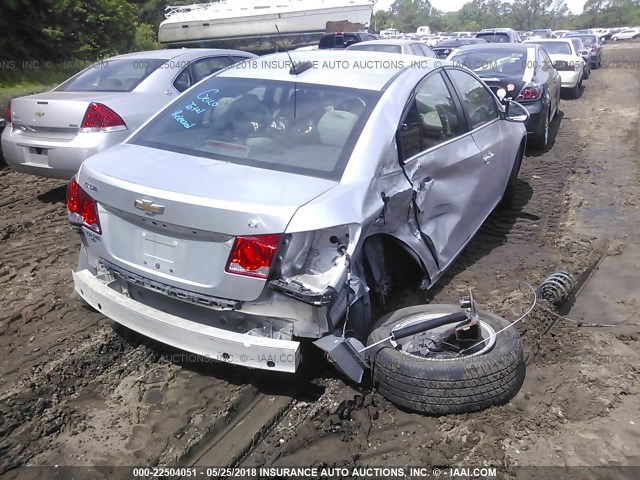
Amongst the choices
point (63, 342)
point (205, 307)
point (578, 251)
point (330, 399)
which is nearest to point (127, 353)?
point (63, 342)

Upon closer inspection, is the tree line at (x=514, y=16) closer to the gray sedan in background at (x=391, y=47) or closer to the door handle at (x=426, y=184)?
the gray sedan in background at (x=391, y=47)

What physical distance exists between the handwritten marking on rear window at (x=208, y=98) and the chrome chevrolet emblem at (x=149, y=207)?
1212 millimetres

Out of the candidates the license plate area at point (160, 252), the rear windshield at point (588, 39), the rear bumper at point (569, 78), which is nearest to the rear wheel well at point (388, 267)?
the license plate area at point (160, 252)

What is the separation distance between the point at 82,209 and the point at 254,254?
1.21m

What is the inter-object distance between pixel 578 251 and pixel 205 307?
3.78 meters

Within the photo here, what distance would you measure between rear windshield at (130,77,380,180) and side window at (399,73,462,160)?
1.03 feet

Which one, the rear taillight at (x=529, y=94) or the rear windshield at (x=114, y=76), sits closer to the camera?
the rear windshield at (x=114, y=76)

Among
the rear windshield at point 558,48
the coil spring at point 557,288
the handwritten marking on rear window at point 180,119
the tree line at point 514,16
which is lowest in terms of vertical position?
the tree line at point 514,16

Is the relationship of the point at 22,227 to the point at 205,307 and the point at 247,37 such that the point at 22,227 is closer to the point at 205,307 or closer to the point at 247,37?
the point at 205,307

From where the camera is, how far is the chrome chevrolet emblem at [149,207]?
3.07 metres

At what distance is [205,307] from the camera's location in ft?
10.4

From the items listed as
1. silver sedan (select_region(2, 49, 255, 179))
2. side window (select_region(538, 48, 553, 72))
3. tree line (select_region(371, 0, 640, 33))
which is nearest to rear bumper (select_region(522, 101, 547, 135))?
side window (select_region(538, 48, 553, 72))

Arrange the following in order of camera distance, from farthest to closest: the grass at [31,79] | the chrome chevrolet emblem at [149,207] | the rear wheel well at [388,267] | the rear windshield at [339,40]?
the rear windshield at [339,40], the grass at [31,79], the rear wheel well at [388,267], the chrome chevrolet emblem at [149,207]

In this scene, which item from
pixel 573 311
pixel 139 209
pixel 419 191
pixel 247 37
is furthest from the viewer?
pixel 247 37
